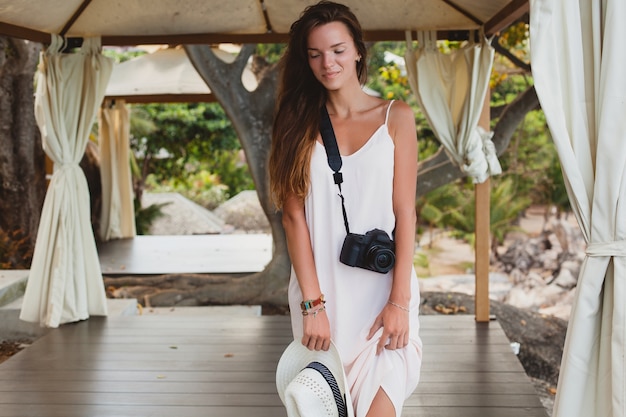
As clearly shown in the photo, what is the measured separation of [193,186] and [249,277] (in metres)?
8.11

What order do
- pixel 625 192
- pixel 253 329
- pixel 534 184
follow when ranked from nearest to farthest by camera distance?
pixel 625 192, pixel 253 329, pixel 534 184

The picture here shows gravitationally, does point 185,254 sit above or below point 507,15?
below

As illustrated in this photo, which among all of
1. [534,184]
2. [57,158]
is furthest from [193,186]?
[57,158]

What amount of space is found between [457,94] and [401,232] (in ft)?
9.82

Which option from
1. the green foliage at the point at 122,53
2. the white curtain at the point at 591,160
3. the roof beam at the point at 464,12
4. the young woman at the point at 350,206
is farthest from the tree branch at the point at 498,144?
the green foliage at the point at 122,53

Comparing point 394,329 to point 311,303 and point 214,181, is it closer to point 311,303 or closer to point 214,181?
point 311,303

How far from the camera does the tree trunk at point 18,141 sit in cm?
854

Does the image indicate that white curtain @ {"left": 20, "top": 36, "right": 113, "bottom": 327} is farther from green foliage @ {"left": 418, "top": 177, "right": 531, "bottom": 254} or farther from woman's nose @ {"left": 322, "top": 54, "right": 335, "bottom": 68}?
green foliage @ {"left": 418, "top": 177, "right": 531, "bottom": 254}

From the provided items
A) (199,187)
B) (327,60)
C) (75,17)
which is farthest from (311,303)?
(199,187)

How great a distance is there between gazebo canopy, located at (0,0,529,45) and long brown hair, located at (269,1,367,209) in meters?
2.51

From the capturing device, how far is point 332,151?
88.0 inches

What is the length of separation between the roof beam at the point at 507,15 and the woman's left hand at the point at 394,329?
8.16 feet

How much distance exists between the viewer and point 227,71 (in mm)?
7668

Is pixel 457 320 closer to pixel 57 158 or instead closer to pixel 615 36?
pixel 57 158
